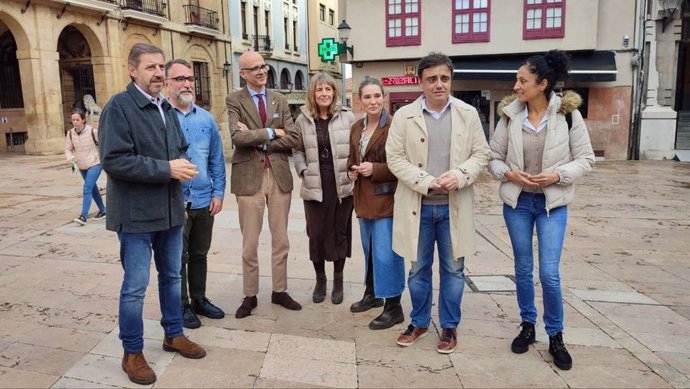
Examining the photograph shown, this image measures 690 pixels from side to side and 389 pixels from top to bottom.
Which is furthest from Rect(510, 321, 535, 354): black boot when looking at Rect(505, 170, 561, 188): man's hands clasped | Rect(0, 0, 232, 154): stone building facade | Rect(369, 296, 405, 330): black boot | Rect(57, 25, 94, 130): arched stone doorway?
Rect(57, 25, 94, 130): arched stone doorway

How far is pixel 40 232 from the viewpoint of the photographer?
719cm

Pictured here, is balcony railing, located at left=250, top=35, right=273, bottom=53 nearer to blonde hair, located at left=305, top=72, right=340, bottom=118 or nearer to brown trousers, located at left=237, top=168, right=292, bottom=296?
blonde hair, located at left=305, top=72, right=340, bottom=118

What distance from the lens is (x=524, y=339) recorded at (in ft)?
11.6

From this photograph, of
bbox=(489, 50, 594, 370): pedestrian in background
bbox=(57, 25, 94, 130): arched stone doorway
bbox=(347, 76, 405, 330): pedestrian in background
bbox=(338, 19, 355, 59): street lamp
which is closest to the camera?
bbox=(489, 50, 594, 370): pedestrian in background

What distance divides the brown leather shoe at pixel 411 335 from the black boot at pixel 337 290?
92cm

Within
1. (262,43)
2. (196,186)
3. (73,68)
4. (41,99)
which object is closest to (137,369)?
(196,186)

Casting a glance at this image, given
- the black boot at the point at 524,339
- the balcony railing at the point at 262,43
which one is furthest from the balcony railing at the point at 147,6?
the black boot at the point at 524,339

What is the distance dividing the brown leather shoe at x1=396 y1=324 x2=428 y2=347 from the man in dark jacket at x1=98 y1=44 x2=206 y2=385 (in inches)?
64.9

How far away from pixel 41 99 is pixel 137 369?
65.8 feet

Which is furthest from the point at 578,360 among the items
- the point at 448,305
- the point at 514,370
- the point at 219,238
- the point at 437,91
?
the point at 219,238

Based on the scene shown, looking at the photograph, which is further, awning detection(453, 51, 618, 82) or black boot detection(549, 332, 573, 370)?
awning detection(453, 51, 618, 82)

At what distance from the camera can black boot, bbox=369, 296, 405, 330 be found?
396 centimetres

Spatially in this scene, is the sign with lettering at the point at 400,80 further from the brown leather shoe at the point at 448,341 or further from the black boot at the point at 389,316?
the brown leather shoe at the point at 448,341

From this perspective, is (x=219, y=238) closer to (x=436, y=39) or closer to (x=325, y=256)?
(x=325, y=256)
